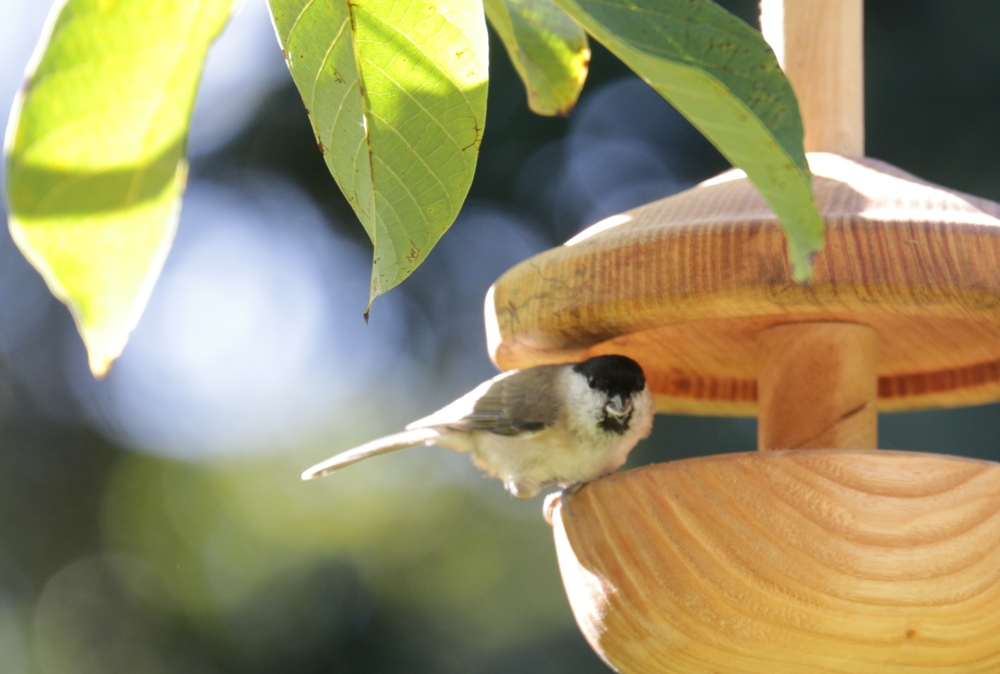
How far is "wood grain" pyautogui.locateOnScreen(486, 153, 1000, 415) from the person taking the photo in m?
1.00

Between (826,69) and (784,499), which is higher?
(826,69)

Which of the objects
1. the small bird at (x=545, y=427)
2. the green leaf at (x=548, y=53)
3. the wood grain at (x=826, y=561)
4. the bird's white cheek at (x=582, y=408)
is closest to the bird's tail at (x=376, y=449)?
the small bird at (x=545, y=427)

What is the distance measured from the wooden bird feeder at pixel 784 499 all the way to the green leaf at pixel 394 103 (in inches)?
16.5

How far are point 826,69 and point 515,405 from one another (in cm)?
89

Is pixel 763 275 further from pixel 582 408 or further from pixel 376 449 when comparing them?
pixel 376 449

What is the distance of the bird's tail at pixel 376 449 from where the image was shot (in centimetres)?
200

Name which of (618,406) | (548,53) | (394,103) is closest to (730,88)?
(394,103)

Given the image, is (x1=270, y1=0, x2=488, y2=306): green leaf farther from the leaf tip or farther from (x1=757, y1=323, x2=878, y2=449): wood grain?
(x1=757, y1=323, x2=878, y2=449): wood grain

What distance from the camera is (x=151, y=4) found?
24.6 inches

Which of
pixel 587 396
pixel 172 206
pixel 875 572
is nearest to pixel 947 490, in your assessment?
pixel 875 572

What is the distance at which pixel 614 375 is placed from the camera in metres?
1.74

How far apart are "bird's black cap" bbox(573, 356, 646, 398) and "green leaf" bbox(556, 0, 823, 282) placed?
2.86 feet

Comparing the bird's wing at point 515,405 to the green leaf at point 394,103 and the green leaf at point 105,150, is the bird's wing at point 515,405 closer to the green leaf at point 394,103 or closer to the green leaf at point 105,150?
the green leaf at point 394,103

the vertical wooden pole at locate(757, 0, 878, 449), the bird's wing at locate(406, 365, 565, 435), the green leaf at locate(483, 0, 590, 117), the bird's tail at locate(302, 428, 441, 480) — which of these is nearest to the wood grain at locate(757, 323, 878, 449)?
the vertical wooden pole at locate(757, 0, 878, 449)
